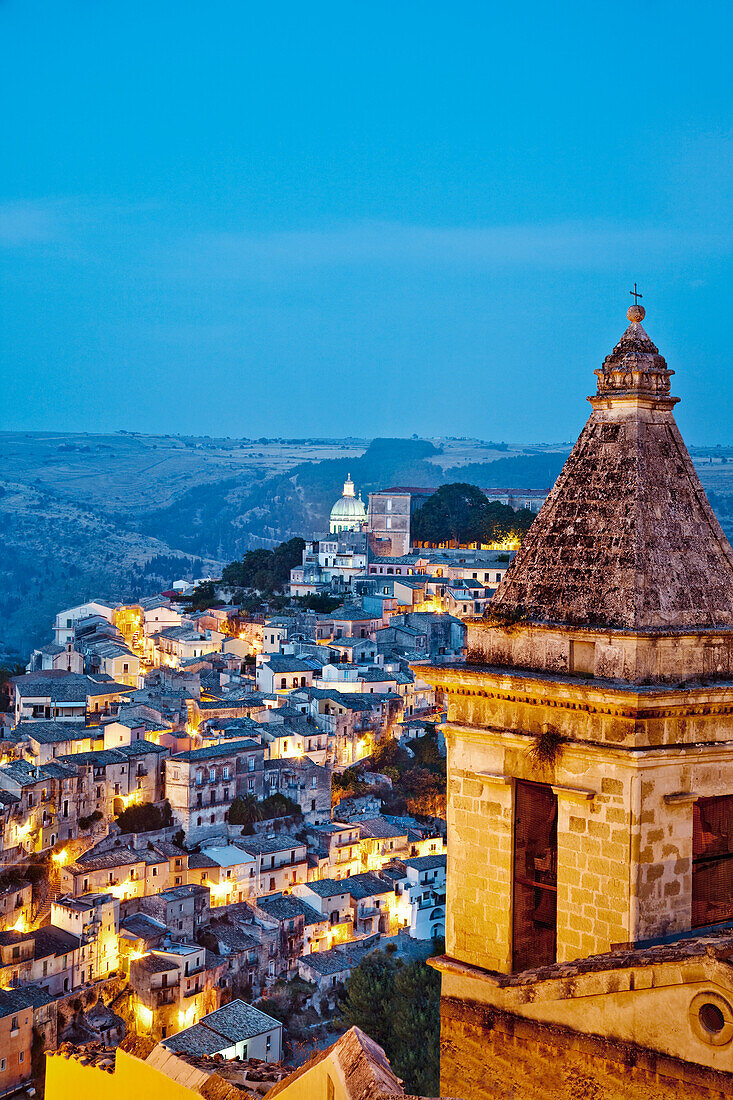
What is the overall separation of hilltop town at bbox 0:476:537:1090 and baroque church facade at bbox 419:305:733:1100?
17327 mm

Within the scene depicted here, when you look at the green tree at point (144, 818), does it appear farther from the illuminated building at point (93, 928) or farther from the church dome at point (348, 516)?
the church dome at point (348, 516)

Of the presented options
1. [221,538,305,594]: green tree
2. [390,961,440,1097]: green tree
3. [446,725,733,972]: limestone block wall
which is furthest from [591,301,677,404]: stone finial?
[221,538,305,594]: green tree

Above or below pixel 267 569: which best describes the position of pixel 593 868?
above

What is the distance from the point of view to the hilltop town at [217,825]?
25.5 metres

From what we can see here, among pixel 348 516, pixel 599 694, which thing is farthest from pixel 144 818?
pixel 348 516

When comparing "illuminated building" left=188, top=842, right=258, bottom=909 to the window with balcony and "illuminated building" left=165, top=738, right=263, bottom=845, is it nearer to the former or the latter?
"illuminated building" left=165, top=738, right=263, bottom=845

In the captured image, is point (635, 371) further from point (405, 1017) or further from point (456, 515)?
point (456, 515)

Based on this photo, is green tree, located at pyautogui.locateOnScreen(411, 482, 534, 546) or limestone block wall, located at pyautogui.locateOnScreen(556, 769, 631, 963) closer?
limestone block wall, located at pyautogui.locateOnScreen(556, 769, 631, 963)

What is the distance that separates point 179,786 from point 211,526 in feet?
320

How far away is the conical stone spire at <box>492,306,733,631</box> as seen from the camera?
4.68m

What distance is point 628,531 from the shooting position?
4.73m

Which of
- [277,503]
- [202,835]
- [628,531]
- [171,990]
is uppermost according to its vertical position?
[277,503]

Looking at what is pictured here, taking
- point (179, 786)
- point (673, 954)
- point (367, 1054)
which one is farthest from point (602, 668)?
point (179, 786)

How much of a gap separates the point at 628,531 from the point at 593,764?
90cm
